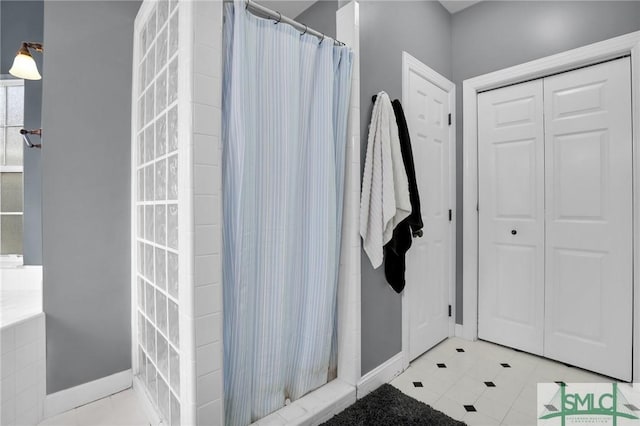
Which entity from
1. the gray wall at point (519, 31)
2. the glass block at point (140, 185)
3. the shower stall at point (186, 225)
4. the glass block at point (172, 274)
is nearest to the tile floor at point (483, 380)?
the gray wall at point (519, 31)

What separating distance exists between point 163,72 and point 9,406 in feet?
5.72

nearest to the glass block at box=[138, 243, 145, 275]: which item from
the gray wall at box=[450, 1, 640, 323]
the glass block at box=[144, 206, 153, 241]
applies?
the glass block at box=[144, 206, 153, 241]

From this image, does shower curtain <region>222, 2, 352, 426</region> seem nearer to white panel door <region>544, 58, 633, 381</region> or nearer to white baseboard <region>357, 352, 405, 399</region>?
white baseboard <region>357, 352, 405, 399</region>

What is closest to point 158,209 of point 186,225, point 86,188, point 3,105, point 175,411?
point 186,225

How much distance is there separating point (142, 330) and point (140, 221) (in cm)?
65

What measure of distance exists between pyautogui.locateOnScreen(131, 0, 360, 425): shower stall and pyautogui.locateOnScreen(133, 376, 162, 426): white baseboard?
0.5 inches

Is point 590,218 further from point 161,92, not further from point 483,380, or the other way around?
point 161,92

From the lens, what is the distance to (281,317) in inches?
59.9

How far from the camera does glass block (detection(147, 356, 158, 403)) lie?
1618 mm

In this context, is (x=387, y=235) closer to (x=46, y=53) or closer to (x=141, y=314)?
(x=141, y=314)

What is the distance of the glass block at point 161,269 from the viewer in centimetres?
146

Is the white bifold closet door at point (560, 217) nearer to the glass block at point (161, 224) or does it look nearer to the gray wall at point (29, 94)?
the glass block at point (161, 224)

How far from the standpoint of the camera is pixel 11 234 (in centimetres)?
223

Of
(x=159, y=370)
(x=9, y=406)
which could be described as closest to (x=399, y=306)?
(x=159, y=370)
